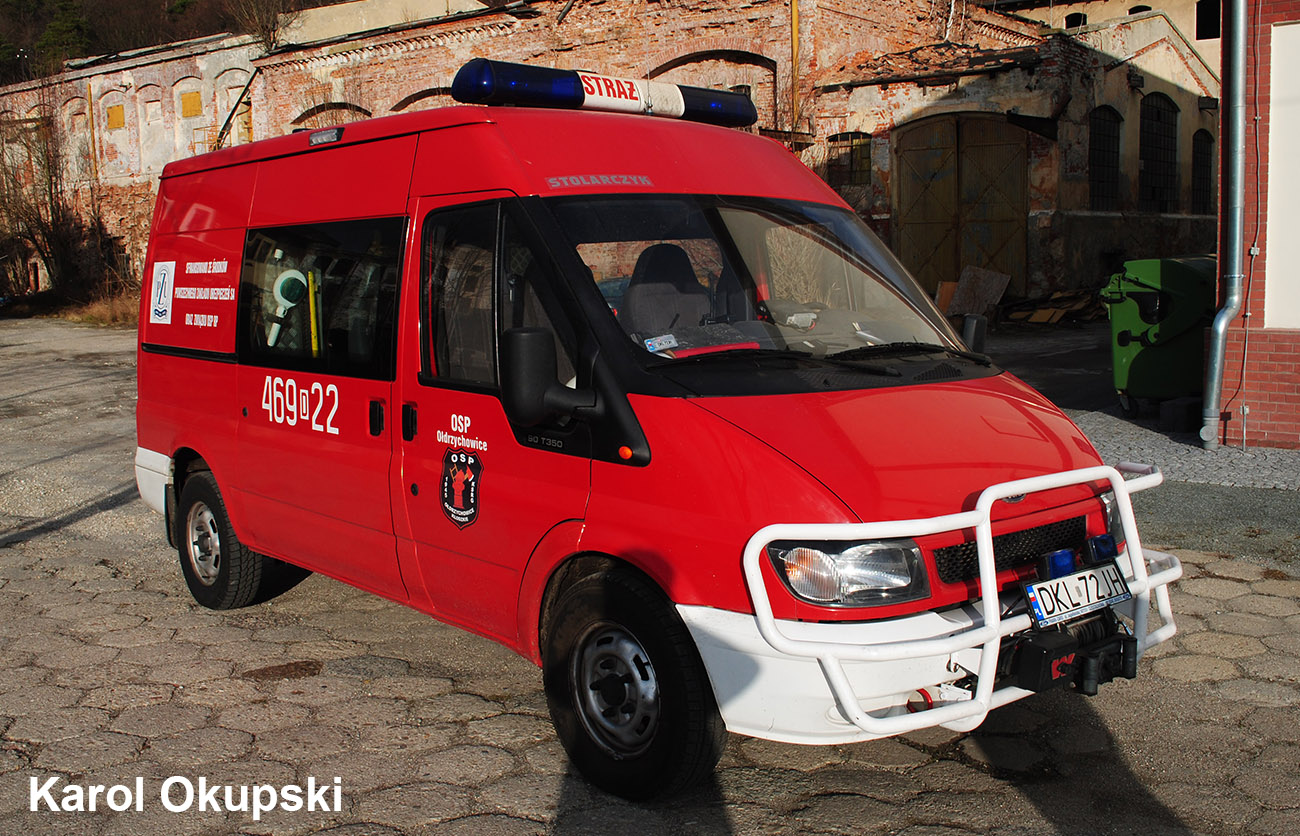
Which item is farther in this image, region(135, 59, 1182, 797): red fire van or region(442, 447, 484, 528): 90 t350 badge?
region(442, 447, 484, 528): 90 t350 badge

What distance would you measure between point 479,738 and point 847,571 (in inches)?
68.1

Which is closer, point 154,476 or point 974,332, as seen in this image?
point 974,332

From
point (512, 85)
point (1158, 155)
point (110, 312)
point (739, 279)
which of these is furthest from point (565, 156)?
point (110, 312)

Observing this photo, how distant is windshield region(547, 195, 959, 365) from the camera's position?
156 inches

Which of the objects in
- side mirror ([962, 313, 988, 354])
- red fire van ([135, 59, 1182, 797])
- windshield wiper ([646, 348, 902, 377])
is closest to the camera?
red fire van ([135, 59, 1182, 797])

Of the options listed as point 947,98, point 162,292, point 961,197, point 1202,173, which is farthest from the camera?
point 1202,173

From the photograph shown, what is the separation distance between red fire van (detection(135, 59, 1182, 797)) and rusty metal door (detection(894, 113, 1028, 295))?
665 inches

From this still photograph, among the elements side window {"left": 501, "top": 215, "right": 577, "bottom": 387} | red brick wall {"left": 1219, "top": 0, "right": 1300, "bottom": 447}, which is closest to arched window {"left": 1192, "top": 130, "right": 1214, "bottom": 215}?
red brick wall {"left": 1219, "top": 0, "right": 1300, "bottom": 447}

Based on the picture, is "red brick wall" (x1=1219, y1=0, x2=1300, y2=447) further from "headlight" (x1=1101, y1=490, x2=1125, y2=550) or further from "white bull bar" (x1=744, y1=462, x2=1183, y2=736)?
"white bull bar" (x1=744, y1=462, x2=1183, y2=736)

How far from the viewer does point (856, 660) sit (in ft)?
10.4

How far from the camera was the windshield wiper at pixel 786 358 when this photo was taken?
3.81 meters

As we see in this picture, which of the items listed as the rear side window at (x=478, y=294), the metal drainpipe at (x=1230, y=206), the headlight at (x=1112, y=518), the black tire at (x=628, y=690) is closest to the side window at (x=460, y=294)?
the rear side window at (x=478, y=294)

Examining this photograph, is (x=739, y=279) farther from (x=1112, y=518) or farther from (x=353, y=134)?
(x=353, y=134)

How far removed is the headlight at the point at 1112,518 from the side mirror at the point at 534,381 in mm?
1741
